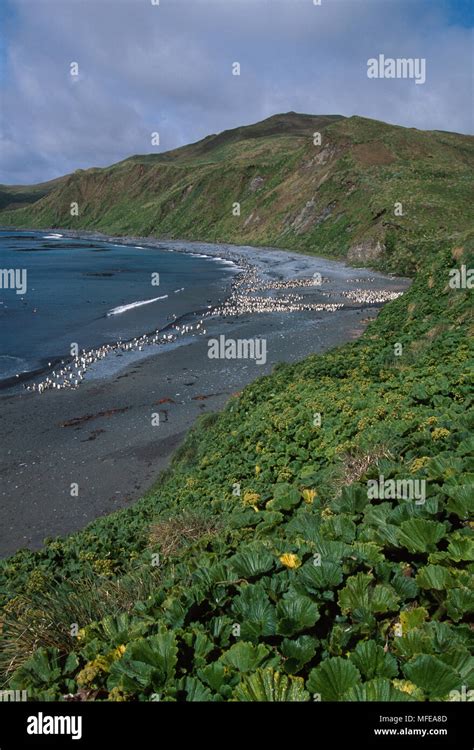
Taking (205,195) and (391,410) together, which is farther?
(205,195)

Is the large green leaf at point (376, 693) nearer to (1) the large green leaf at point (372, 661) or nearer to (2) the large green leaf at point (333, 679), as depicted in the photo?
(2) the large green leaf at point (333, 679)

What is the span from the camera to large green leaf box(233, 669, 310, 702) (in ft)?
11.3

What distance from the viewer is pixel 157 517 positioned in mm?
11484

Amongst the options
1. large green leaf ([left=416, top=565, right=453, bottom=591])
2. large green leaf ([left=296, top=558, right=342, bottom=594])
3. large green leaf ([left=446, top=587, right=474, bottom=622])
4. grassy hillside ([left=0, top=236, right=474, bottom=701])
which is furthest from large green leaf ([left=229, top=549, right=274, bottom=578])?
large green leaf ([left=446, top=587, right=474, bottom=622])

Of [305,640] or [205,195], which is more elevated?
[205,195]

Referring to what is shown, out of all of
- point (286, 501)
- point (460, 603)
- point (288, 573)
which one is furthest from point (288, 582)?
point (286, 501)

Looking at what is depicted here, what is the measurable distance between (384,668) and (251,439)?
9.95 meters

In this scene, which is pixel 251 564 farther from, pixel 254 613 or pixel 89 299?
pixel 89 299

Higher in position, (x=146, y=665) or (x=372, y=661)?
(x=372, y=661)

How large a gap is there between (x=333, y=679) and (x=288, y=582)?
1.37 m

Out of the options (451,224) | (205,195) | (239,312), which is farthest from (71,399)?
(205,195)

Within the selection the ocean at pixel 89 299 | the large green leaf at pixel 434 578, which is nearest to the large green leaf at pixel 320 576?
the large green leaf at pixel 434 578

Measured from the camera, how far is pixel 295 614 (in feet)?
13.9

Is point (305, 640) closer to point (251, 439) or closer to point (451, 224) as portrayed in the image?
point (251, 439)
